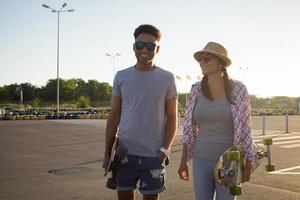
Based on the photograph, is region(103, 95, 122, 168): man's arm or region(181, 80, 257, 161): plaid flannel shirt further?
region(103, 95, 122, 168): man's arm

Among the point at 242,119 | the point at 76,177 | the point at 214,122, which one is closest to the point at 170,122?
the point at 214,122

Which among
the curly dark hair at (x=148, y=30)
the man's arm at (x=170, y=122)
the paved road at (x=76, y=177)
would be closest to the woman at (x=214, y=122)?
the man's arm at (x=170, y=122)

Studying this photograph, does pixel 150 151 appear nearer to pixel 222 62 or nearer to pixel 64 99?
pixel 222 62

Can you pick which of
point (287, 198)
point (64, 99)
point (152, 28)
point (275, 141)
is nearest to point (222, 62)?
point (152, 28)

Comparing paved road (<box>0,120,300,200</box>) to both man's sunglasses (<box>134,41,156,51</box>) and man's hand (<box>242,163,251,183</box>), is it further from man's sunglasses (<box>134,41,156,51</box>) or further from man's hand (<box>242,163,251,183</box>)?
man's sunglasses (<box>134,41,156,51</box>)

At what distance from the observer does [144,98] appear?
11.5 feet

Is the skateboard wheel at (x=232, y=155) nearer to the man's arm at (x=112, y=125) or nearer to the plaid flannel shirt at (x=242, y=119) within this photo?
the plaid flannel shirt at (x=242, y=119)

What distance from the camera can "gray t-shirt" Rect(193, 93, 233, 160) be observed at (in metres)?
3.47

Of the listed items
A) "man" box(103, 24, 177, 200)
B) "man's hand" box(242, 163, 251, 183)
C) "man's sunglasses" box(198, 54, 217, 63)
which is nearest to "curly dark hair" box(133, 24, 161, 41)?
"man" box(103, 24, 177, 200)

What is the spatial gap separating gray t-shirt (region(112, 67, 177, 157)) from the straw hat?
1.31ft

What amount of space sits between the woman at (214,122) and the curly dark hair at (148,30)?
0.39 m

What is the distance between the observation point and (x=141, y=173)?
3.54 m

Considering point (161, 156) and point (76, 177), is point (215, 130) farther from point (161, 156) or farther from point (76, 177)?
point (76, 177)

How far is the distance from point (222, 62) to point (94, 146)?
33.4 feet
